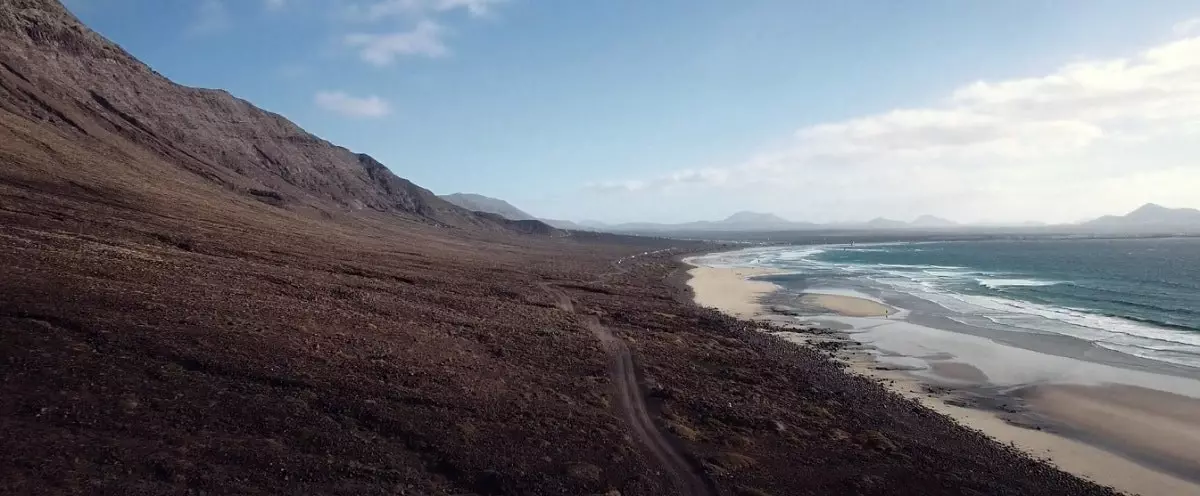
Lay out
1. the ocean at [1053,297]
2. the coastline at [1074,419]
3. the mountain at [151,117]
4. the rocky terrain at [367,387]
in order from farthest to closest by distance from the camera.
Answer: the mountain at [151,117], the ocean at [1053,297], the coastline at [1074,419], the rocky terrain at [367,387]

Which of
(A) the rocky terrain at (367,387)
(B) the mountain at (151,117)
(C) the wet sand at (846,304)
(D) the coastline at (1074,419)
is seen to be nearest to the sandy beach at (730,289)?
(C) the wet sand at (846,304)

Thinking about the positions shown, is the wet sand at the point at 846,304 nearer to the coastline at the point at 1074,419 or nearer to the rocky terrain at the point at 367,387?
the coastline at the point at 1074,419

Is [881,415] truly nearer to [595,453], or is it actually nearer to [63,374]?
[595,453]

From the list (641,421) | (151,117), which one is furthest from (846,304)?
(151,117)

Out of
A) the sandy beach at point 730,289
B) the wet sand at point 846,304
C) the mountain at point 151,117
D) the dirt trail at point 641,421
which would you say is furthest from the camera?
the mountain at point 151,117

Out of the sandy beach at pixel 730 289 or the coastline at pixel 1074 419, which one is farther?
the sandy beach at pixel 730 289

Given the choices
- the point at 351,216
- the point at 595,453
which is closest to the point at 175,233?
the point at 595,453

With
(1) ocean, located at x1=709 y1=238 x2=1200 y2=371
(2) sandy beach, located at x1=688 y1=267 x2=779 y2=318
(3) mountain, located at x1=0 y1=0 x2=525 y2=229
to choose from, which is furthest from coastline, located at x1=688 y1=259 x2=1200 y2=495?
(3) mountain, located at x1=0 y1=0 x2=525 y2=229
